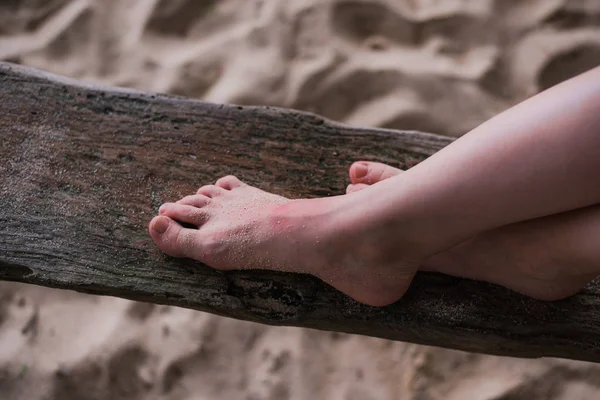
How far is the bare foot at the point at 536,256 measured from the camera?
760 mm

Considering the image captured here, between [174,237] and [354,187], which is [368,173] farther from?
[174,237]

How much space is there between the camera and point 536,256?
80 cm

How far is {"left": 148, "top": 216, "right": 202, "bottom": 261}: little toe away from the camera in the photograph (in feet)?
3.04

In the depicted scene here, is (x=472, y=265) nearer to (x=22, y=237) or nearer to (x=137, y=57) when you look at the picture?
(x=22, y=237)

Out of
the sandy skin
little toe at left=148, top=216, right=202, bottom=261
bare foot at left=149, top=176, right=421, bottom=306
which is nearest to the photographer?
the sandy skin

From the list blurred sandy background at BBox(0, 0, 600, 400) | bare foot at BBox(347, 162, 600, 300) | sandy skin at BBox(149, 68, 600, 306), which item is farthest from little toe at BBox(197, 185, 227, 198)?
blurred sandy background at BBox(0, 0, 600, 400)

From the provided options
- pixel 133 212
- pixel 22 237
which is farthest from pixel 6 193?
pixel 133 212

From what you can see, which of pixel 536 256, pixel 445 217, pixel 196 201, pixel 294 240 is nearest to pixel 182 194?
pixel 196 201

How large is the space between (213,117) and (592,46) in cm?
125

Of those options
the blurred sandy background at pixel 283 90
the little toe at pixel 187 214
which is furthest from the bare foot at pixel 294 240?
the blurred sandy background at pixel 283 90

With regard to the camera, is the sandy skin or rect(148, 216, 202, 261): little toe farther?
rect(148, 216, 202, 261): little toe

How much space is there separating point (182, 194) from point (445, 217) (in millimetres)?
543

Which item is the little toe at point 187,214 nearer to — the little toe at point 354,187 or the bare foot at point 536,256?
the little toe at point 354,187

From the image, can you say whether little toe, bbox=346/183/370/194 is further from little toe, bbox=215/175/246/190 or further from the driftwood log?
little toe, bbox=215/175/246/190
